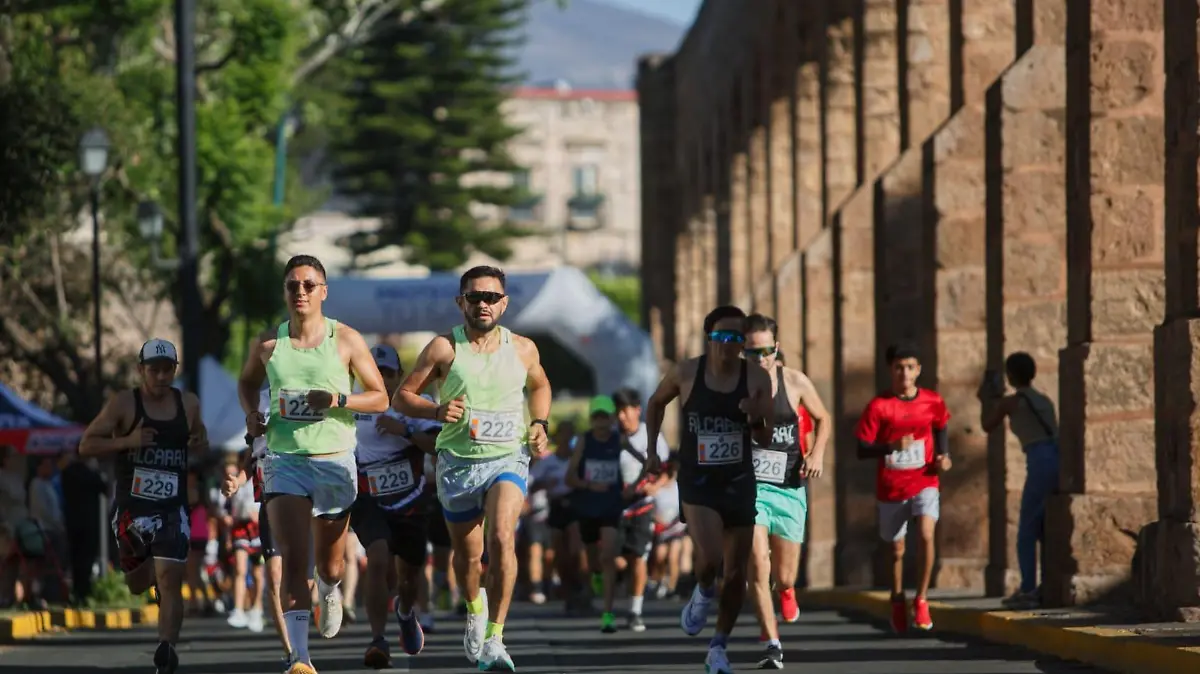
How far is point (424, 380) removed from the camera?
45.8ft

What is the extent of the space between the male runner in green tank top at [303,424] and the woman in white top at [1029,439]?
6978 millimetres

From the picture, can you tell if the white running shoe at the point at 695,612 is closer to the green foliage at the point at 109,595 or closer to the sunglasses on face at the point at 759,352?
the sunglasses on face at the point at 759,352

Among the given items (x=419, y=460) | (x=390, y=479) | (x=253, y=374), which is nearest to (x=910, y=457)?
(x=419, y=460)

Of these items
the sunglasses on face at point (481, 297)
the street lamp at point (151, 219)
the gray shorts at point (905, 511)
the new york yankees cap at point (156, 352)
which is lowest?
the gray shorts at point (905, 511)

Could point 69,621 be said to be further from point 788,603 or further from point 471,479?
point 471,479

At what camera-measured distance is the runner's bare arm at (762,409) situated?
14.0 m

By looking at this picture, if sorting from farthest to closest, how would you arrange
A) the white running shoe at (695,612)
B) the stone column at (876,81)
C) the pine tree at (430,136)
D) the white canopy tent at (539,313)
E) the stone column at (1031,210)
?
1. the pine tree at (430,136)
2. the white canopy tent at (539,313)
3. the stone column at (876,81)
4. the stone column at (1031,210)
5. the white running shoe at (695,612)

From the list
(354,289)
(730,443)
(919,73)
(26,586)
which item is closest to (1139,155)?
(730,443)

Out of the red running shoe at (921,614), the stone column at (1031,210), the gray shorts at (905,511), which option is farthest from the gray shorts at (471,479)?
the stone column at (1031,210)

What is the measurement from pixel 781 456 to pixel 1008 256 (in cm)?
642

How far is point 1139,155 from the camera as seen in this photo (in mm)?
18766

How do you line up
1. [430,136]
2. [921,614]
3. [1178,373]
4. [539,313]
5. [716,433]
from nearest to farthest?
[716,433] < [1178,373] < [921,614] < [539,313] < [430,136]

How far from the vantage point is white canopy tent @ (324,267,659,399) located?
121ft

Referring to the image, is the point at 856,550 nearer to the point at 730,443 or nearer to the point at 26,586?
the point at 26,586
